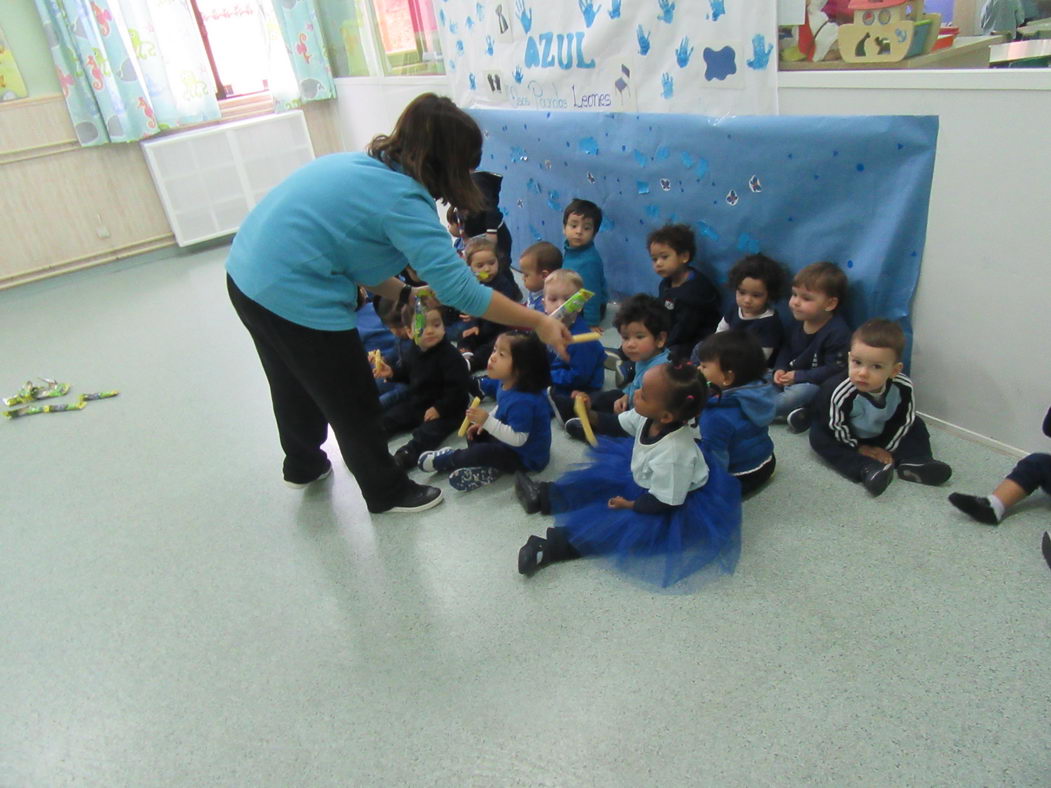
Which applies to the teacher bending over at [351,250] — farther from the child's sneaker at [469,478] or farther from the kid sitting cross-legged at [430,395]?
the kid sitting cross-legged at [430,395]

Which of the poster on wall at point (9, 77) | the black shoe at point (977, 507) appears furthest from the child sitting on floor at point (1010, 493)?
the poster on wall at point (9, 77)

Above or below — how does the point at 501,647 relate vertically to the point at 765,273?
below

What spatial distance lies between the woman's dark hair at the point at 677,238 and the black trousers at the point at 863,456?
0.86 metres

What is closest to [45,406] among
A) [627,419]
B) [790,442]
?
[627,419]

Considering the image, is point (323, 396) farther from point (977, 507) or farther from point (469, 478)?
point (977, 507)

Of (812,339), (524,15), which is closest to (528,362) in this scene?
(812,339)

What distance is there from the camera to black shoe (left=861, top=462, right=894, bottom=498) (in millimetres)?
1729

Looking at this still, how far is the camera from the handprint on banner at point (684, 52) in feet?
7.14

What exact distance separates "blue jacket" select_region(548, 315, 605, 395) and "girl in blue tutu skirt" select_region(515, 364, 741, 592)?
62 centimetres

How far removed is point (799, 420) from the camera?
2.06 meters

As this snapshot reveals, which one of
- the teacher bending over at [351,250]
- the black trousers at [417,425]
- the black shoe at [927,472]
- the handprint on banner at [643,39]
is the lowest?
the black shoe at [927,472]

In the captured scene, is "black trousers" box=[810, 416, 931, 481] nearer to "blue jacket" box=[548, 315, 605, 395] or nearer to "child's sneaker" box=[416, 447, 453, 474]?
"blue jacket" box=[548, 315, 605, 395]

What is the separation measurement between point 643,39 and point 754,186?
0.65 meters

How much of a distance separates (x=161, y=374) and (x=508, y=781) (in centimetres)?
261
